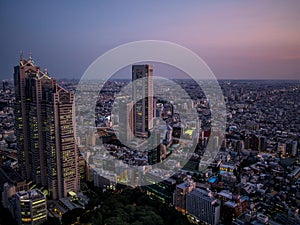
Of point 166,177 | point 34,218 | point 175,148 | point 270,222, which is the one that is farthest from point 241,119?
point 34,218

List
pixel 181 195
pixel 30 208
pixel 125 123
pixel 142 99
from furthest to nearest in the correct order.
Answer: pixel 142 99 < pixel 125 123 < pixel 181 195 < pixel 30 208

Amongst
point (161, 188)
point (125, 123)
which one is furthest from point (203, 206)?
point (125, 123)

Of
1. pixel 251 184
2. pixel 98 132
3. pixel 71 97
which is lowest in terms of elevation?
pixel 251 184

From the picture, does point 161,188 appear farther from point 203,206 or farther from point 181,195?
point 203,206

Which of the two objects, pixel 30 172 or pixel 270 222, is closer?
pixel 270 222

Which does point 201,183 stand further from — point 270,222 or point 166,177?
point 270,222

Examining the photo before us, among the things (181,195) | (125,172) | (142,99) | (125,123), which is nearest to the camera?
(181,195)
